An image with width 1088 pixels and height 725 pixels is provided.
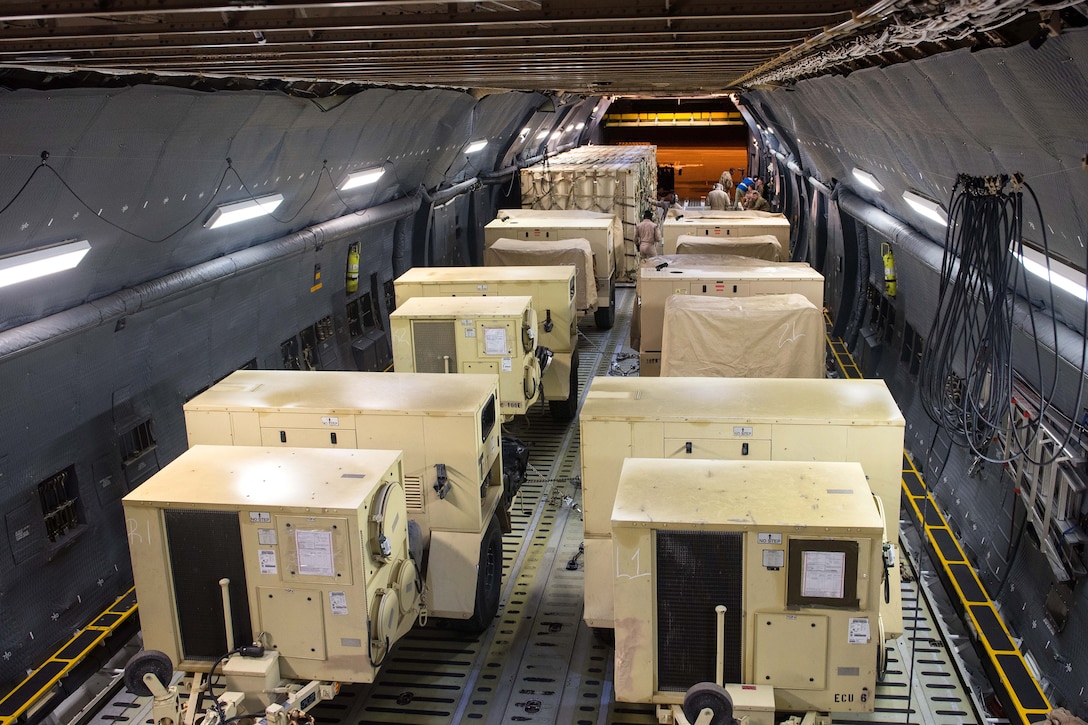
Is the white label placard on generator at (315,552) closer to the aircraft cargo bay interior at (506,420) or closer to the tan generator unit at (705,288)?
the aircraft cargo bay interior at (506,420)

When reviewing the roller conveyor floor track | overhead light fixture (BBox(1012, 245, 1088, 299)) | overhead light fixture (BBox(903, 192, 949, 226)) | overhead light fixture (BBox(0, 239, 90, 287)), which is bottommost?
the roller conveyor floor track

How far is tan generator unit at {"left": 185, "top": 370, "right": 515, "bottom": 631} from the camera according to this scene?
704 centimetres

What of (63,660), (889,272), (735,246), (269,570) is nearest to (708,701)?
(269,570)

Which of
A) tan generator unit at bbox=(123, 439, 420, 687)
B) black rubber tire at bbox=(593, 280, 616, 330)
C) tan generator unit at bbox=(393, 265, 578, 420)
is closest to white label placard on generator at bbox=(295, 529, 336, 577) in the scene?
tan generator unit at bbox=(123, 439, 420, 687)

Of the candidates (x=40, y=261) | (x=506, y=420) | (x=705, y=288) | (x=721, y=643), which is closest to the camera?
(x=721, y=643)

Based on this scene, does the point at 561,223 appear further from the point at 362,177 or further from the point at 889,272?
the point at 889,272

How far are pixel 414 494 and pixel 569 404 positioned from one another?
4.95 meters

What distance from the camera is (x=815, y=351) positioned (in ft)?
29.6

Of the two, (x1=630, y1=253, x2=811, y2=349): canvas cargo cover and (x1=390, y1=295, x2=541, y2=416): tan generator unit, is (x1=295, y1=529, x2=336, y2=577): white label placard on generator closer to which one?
(x1=390, y1=295, x2=541, y2=416): tan generator unit

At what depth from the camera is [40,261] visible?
21.2 ft

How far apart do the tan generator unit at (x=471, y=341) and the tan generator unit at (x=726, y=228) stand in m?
5.20

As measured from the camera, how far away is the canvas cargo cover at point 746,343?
8.96m

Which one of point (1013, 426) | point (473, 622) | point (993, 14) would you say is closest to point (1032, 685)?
point (1013, 426)

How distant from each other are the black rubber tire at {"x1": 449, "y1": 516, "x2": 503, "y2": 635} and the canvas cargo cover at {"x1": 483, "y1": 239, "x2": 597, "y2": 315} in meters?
6.33
